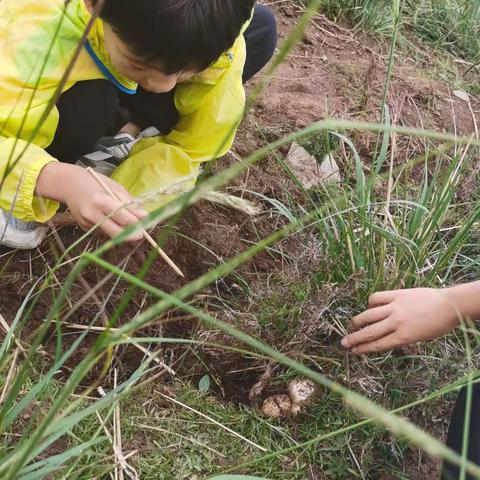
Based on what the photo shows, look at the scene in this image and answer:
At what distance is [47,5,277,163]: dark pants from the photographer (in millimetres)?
1379

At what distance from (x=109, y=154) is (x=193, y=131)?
0.67ft

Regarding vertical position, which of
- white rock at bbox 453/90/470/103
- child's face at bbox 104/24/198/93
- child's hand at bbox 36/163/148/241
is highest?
child's face at bbox 104/24/198/93

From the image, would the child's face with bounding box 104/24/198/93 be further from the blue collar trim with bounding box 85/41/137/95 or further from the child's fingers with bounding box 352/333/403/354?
the child's fingers with bounding box 352/333/403/354

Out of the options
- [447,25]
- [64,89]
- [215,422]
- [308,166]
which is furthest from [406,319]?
[447,25]

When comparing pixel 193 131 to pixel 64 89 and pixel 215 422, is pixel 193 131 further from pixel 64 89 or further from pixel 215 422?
pixel 215 422

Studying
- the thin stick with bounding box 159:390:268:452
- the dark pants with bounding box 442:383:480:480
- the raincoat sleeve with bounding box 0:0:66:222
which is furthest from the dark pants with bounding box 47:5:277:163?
the dark pants with bounding box 442:383:480:480

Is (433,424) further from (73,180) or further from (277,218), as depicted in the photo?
(73,180)

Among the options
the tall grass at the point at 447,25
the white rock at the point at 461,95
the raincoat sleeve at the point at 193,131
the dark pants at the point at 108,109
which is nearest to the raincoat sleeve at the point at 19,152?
the dark pants at the point at 108,109

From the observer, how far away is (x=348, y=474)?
3.88 feet

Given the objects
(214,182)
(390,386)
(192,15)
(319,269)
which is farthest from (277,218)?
(214,182)

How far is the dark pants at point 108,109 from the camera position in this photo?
1.38 metres

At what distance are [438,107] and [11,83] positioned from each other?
4.64 ft

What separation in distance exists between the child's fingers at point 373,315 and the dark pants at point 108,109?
67cm

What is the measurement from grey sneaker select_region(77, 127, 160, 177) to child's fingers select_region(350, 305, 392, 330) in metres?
0.70
